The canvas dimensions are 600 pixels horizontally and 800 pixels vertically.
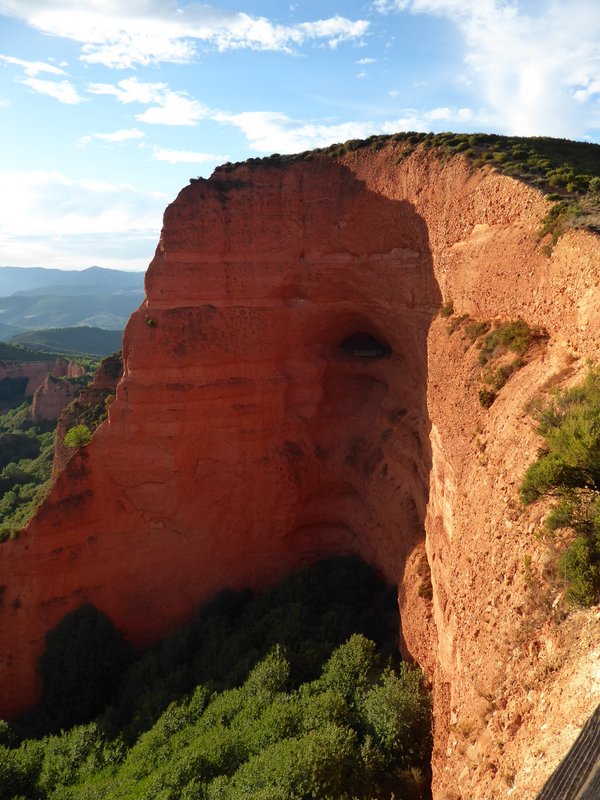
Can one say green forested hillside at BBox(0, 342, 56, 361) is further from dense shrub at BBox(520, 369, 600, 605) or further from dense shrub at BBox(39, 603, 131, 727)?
dense shrub at BBox(520, 369, 600, 605)

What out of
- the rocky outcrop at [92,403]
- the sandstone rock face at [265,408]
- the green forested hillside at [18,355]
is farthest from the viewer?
the green forested hillside at [18,355]

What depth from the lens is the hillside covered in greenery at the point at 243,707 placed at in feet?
36.0

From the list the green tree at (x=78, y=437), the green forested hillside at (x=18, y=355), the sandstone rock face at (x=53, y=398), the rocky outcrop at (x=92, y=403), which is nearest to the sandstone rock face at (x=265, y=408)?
the green tree at (x=78, y=437)

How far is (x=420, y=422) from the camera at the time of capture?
1558cm

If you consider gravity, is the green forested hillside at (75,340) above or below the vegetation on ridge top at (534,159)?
below

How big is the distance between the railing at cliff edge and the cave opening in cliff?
51.1 feet

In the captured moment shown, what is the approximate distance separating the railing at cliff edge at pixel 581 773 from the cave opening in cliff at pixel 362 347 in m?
15.6

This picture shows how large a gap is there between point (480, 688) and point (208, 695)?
32.5ft

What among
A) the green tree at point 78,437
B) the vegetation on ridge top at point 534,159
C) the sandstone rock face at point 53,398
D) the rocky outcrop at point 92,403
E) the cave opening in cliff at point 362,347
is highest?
the vegetation on ridge top at point 534,159

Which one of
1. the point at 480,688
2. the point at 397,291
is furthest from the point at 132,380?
the point at 480,688

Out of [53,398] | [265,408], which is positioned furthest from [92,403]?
[53,398]

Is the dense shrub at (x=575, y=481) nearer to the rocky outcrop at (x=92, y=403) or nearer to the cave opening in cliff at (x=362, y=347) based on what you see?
the cave opening in cliff at (x=362, y=347)

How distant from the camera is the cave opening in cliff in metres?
19.4

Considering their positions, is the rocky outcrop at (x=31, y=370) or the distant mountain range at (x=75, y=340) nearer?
the rocky outcrop at (x=31, y=370)
